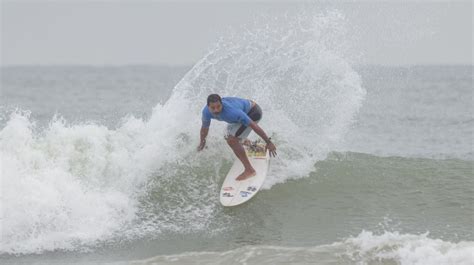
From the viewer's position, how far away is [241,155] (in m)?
9.62

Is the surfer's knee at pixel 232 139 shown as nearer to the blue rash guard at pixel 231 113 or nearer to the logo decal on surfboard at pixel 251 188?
the blue rash guard at pixel 231 113

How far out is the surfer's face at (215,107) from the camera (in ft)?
28.8

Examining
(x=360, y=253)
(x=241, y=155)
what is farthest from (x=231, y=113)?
(x=360, y=253)

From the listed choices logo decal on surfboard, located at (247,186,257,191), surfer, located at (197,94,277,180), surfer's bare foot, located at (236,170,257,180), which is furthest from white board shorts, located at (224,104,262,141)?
logo decal on surfboard, located at (247,186,257,191)

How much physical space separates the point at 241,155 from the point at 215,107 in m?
1.13

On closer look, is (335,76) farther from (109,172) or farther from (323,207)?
(109,172)

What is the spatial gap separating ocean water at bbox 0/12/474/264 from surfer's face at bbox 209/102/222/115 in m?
1.47

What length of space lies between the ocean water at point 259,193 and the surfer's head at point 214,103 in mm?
1490

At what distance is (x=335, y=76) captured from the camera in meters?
11.7

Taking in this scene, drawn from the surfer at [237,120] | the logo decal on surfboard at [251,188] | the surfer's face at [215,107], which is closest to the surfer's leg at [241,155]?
the surfer at [237,120]

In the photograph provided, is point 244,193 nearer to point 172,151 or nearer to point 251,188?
point 251,188

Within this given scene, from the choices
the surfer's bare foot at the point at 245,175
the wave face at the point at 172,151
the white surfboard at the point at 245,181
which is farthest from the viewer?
the surfer's bare foot at the point at 245,175

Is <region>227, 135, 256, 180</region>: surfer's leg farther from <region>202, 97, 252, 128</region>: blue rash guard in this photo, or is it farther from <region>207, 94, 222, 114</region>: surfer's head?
<region>207, 94, 222, 114</region>: surfer's head

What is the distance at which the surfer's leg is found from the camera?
9.48 meters
